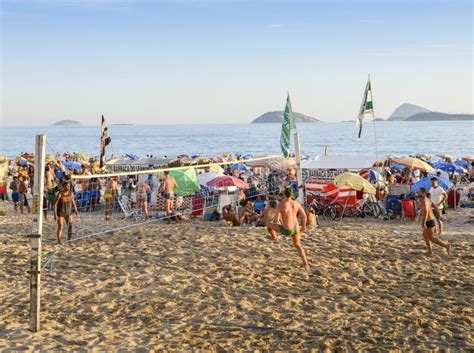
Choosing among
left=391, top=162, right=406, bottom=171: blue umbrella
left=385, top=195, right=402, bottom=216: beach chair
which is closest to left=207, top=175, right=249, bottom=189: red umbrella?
left=385, top=195, right=402, bottom=216: beach chair

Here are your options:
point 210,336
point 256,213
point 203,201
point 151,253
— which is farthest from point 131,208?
point 210,336

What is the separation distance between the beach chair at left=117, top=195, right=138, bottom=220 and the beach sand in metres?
3.71

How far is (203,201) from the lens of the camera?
14602 mm

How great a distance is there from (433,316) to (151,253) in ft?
15.1

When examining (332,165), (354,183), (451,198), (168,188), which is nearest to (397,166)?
(332,165)

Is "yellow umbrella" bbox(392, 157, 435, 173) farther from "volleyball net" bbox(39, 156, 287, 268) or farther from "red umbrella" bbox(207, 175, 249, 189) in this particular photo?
"red umbrella" bbox(207, 175, 249, 189)

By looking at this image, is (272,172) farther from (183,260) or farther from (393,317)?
(393,317)

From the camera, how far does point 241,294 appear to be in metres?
6.76

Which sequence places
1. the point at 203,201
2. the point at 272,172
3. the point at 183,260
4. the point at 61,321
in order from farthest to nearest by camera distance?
the point at 272,172, the point at 203,201, the point at 183,260, the point at 61,321

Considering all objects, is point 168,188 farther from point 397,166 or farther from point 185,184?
point 397,166

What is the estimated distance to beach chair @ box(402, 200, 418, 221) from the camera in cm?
1322

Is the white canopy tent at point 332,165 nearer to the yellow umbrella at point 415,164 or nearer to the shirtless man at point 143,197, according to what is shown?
the yellow umbrella at point 415,164

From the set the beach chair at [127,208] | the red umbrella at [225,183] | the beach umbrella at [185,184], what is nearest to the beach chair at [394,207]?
the red umbrella at [225,183]

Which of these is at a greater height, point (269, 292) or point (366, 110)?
point (366, 110)
